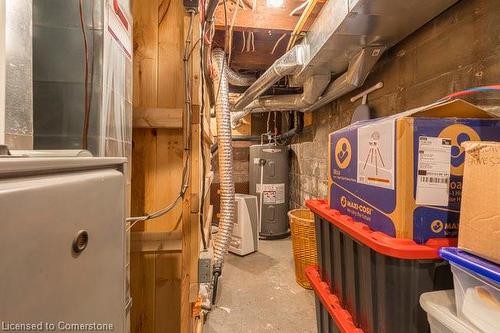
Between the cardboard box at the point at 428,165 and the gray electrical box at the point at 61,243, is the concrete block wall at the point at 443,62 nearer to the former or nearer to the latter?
the cardboard box at the point at 428,165

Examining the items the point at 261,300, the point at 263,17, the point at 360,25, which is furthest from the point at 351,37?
the point at 261,300

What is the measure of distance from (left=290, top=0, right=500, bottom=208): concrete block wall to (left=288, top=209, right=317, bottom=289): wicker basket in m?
1.12

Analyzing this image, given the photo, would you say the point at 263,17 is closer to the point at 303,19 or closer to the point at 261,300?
the point at 303,19

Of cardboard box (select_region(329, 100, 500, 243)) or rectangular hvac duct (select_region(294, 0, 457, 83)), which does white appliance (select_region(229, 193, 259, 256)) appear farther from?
cardboard box (select_region(329, 100, 500, 243))

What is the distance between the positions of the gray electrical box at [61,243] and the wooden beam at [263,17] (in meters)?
1.75

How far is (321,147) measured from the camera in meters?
3.09

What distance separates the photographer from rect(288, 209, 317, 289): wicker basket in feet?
7.70

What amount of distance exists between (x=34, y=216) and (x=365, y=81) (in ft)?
7.61

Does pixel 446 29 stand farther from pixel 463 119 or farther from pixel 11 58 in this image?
pixel 11 58

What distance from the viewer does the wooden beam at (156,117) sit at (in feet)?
4.05

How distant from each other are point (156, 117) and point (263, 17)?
1.29 metres

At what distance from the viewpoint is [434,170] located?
77 cm

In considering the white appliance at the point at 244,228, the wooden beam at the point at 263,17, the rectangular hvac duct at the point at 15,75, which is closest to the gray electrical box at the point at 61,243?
the rectangular hvac duct at the point at 15,75

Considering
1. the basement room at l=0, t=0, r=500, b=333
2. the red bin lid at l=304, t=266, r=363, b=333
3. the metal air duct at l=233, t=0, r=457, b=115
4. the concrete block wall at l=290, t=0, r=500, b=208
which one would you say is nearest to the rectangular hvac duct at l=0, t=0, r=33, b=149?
the basement room at l=0, t=0, r=500, b=333
